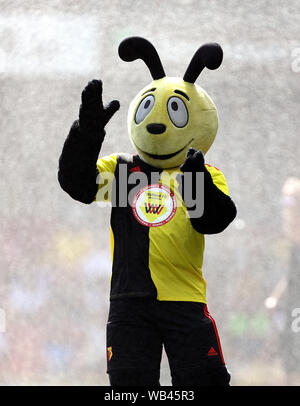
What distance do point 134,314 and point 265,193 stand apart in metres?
0.86

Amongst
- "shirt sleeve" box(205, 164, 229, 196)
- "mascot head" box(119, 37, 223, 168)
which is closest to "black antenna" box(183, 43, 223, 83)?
"mascot head" box(119, 37, 223, 168)

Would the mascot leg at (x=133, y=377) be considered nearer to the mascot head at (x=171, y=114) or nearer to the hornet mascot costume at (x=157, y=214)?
the hornet mascot costume at (x=157, y=214)

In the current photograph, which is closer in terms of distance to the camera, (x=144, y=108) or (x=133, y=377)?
(x=133, y=377)

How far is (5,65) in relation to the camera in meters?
2.30

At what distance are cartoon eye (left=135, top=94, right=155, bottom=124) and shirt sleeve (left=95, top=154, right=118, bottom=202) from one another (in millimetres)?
123

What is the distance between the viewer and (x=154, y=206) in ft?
4.74

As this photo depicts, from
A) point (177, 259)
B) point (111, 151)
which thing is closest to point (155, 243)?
point (177, 259)

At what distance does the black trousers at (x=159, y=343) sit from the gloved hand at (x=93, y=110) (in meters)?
0.38

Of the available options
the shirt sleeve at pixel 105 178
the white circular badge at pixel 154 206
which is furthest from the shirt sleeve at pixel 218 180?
the shirt sleeve at pixel 105 178

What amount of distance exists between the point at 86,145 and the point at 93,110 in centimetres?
8

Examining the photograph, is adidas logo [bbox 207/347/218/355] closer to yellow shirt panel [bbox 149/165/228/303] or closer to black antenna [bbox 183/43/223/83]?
yellow shirt panel [bbox 149/165/228/303]

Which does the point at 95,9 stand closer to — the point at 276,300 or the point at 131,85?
the point at 131,85

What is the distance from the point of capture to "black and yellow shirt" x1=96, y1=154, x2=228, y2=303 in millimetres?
1398

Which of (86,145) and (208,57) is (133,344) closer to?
(86,145)
